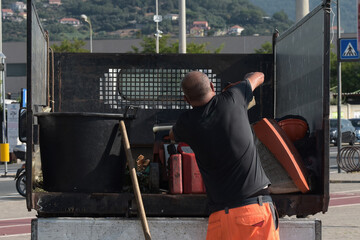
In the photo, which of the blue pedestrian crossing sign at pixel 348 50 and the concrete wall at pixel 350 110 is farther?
the concrete wall at pixel 350 110

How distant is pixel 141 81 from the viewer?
690cm

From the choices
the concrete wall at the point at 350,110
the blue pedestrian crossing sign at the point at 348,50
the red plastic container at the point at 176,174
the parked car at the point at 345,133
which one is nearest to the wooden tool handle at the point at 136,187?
the red plastic container at the point at 176,174

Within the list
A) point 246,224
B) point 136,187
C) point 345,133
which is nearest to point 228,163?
point 246,224

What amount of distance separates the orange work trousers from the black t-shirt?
0.22 ft

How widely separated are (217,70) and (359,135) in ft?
128

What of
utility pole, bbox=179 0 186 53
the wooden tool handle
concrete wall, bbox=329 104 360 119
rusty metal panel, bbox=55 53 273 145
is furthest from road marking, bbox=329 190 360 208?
concrete wall, bbox=329 104 360 119

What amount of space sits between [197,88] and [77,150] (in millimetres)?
908

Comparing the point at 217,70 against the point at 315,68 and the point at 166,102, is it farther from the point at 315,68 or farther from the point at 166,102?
the point at 315,68

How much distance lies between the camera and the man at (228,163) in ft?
14.5

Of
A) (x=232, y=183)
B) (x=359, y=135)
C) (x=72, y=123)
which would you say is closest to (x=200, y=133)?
(x=232, y=183)

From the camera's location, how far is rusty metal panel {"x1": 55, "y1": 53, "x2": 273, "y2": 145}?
688 centimetres

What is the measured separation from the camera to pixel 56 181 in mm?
4930

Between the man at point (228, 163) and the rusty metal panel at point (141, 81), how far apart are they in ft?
7.32

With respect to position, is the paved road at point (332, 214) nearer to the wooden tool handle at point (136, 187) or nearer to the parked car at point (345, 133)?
the wooden tool handle at point (136, 187)
